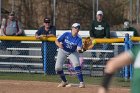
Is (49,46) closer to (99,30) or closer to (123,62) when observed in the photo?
(99,30)

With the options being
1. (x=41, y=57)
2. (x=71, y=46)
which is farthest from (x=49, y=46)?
(x=71, y=46)

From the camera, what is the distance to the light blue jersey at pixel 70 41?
536 inches

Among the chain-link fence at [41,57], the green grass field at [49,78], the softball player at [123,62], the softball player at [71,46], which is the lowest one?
the green grass field at [49,78]

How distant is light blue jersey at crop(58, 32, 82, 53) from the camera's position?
13617 mm

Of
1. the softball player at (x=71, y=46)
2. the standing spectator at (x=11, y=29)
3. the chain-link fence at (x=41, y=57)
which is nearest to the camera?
the softball player at (x=71, y=46)

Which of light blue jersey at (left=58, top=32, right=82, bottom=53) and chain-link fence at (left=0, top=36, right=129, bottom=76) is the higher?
light blue jersey at (left=58, top=32, right=82, bottom=53)

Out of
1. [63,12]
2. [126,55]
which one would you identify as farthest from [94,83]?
[63,12]

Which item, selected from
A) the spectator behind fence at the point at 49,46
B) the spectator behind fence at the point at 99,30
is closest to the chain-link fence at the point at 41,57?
the spectator behind fence at the point at 49,46

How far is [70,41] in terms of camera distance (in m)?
13.6

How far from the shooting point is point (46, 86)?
45.3 feet

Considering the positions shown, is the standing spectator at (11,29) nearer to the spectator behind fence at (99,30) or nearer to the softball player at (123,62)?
the spectator behind fence at (99,30)

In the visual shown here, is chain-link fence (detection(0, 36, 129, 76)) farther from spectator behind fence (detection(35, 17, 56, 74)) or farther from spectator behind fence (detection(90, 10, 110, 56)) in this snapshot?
spectator behind fence (detection(90, 10, 110, 56))

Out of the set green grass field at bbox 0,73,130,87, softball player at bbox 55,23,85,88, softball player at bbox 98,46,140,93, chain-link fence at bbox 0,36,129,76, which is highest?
softball player at bbox 98,46,140,93

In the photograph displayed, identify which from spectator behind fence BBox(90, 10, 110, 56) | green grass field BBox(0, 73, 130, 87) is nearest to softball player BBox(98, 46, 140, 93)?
green grass field BBox(0, 73, 130, 87)
